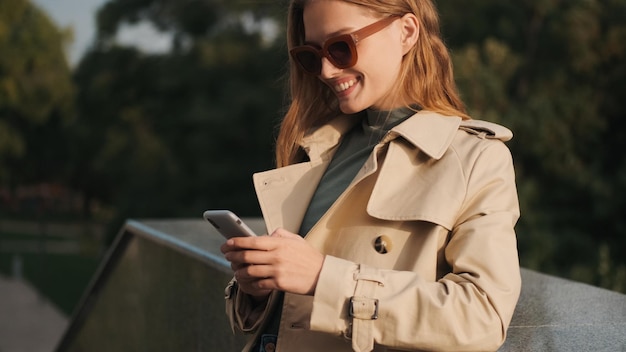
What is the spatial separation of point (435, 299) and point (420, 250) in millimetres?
151

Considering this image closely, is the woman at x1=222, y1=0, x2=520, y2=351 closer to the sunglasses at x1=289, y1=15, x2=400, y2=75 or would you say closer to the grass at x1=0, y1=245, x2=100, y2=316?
the sunglasses at x1=289, y1=15, x2=400, y2=75

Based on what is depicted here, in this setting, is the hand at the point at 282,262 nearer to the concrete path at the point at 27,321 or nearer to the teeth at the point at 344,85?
the teeth at the point at 344,85

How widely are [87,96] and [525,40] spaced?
53.8ft

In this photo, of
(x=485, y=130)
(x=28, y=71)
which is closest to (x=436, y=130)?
(x=485, y=130)

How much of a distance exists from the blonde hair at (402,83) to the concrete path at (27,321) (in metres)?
9.58

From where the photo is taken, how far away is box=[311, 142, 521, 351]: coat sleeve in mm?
1596

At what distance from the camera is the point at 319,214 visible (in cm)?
202

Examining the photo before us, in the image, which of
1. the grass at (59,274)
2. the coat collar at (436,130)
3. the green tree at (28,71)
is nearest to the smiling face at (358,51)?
the coat collar at (436,130)

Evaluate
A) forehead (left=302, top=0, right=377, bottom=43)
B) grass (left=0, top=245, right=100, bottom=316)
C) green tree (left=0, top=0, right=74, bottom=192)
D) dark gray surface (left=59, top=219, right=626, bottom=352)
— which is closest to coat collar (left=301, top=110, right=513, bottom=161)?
forehead (left=302, top=0, right=377, bottom=43)

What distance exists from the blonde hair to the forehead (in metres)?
0.02

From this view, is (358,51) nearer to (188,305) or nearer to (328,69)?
(328,69)

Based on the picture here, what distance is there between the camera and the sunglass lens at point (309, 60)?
1985 millimetres

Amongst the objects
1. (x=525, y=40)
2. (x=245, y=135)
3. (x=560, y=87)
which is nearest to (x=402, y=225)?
(x=560, y=87)

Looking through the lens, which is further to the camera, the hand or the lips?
the lips
